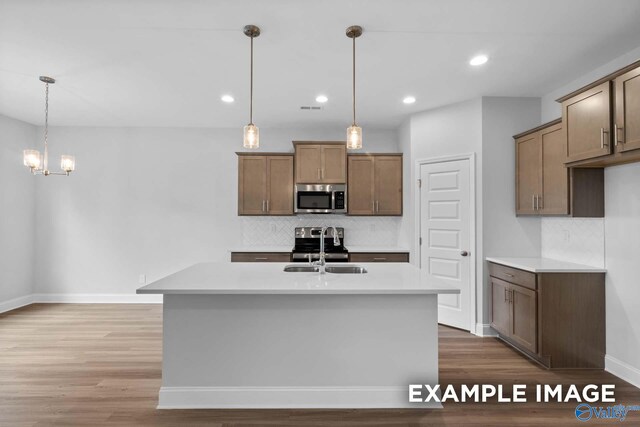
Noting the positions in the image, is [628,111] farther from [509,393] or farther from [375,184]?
[375,184]

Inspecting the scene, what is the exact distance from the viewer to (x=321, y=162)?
4.96 metres

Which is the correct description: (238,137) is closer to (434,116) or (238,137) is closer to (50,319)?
(434,116)

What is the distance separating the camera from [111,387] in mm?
2729

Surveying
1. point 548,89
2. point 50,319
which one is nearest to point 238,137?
point 50,319

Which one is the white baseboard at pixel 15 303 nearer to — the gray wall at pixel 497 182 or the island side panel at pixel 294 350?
the island side panel at pixel 294 350

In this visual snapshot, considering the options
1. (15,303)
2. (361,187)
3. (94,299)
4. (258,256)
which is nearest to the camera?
(258,256)

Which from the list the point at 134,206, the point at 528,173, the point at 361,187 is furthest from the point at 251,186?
the point at 528,173

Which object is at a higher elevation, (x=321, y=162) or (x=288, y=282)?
(x=321, y=162)

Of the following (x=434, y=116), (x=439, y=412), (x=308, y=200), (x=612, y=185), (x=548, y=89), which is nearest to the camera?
(x=439, y=412)

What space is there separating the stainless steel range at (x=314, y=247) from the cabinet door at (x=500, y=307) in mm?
1834

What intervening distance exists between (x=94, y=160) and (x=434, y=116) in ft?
16.5

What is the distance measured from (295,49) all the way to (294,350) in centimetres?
238

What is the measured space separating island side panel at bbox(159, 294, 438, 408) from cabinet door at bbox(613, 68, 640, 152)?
5.79 feet

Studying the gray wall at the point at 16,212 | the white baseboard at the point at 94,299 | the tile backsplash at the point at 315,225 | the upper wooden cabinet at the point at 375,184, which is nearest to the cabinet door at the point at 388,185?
the upper wooden cabinet at the point at 375,184
